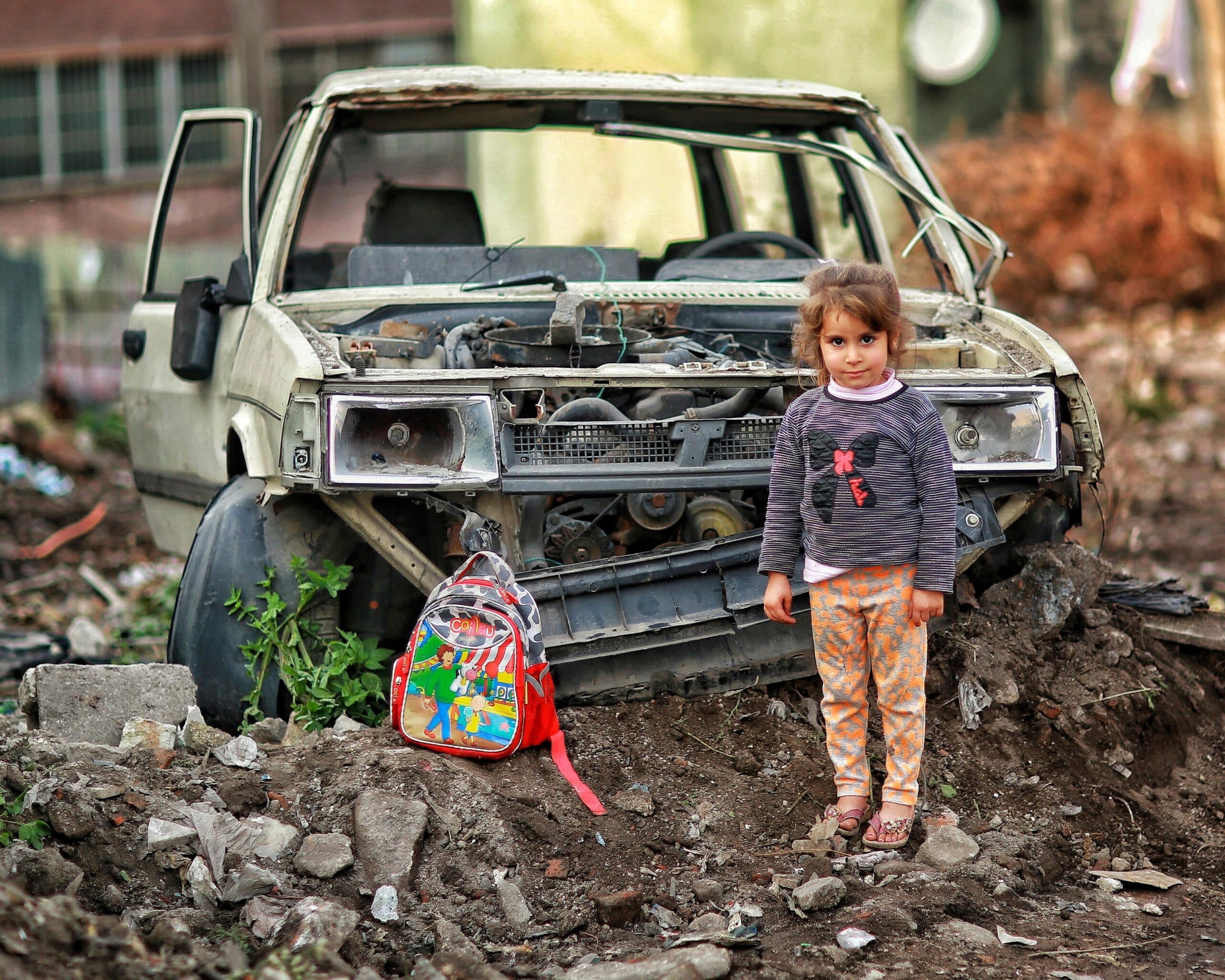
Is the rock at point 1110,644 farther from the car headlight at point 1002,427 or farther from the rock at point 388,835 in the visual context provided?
the rock at point 388,835

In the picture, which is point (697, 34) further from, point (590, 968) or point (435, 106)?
point (590, 968)

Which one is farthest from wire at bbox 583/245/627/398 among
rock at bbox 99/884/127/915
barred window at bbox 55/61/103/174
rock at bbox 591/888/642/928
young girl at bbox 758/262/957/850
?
barred window at bbox 55/61/103/174

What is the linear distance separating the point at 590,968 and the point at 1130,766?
71.3 inches

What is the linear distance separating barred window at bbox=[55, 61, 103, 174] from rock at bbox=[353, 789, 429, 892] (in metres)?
17.6

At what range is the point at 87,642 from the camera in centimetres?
526

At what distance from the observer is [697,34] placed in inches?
486

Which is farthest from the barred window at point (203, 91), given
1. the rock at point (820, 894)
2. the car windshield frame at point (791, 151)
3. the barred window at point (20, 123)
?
the rock at point (820, 894)

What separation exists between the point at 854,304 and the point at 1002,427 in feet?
2.41

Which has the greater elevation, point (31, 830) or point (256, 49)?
point (256, 49)

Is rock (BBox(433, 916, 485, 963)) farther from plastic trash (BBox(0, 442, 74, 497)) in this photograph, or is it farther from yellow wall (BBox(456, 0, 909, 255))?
yellow wall (BBox(456, 0, 909, 255))

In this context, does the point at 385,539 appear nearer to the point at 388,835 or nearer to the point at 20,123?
the point at 388,835

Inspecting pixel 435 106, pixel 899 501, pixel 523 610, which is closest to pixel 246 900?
pixel 523 610

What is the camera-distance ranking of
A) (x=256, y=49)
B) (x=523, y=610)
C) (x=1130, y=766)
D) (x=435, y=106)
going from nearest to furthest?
(x=523, y=610)
(x=1130, y=766)
(x=435, y=106)
(x=256, y=49)

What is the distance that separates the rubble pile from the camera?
8.82ft
